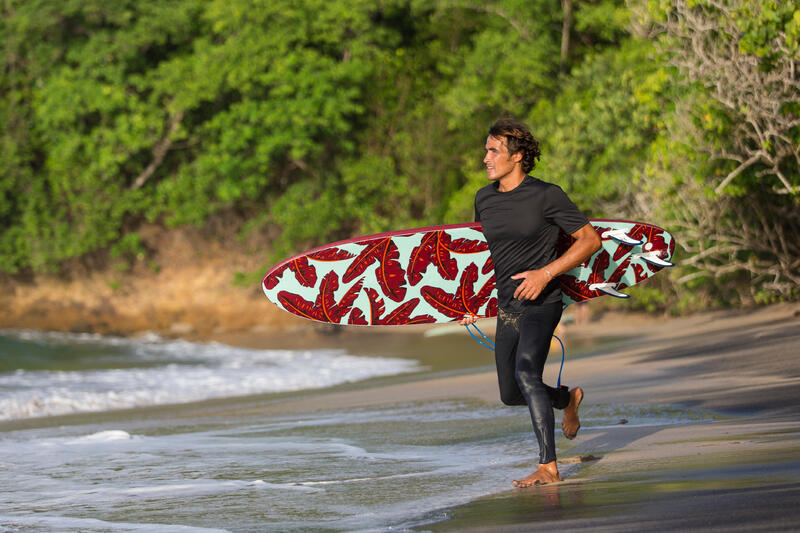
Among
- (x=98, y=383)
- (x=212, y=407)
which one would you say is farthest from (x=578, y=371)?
(x=98, y=383)

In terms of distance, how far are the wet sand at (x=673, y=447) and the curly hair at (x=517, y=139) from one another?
1424mm

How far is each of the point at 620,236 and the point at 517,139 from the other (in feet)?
3.33

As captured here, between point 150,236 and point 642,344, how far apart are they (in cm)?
1703

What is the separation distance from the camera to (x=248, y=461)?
17.9 feet

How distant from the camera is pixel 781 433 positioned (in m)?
4.64

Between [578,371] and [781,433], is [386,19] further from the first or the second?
[781,433]

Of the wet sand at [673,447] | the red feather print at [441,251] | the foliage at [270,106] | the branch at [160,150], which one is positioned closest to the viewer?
the wet sand at [673,447]

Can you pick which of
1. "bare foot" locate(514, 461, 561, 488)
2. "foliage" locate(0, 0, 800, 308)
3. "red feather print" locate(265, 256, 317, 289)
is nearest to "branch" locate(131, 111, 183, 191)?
"foliage" locate(0, 0, 800, 308)

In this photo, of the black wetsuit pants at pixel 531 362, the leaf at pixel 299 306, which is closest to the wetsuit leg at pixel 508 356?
the black wetsuit pants at pixel 531 362

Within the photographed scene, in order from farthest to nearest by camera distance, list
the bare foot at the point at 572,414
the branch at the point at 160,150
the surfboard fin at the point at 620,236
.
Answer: the branch at the point at 160,150 < the surfboard fin at the point at 620,236 < the bare foot at the point at 572,414

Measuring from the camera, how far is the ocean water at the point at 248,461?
397 cm

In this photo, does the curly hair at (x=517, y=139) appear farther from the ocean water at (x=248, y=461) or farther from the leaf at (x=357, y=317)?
the leaf at (x=357, y=317)

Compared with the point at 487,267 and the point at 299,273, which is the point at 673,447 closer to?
the point at 487,267

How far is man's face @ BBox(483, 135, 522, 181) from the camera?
437cm
